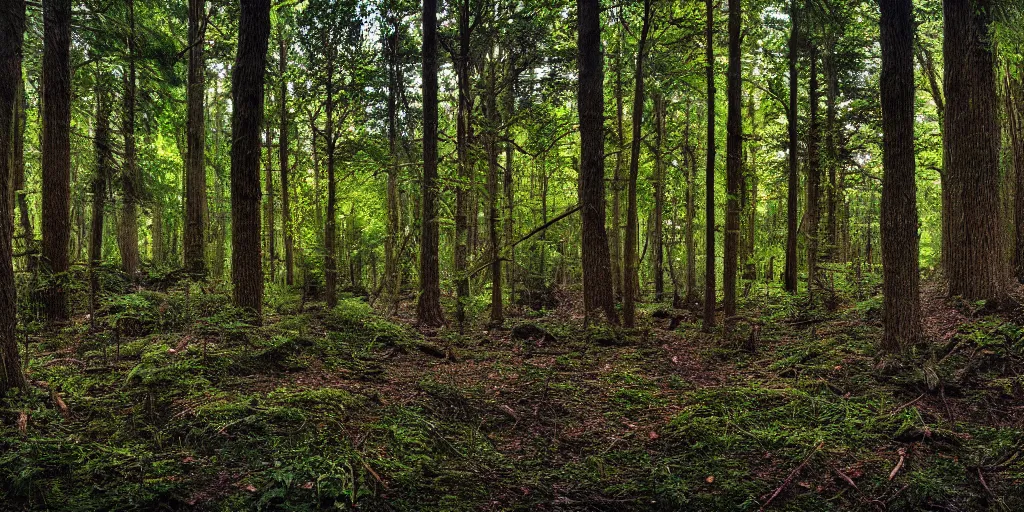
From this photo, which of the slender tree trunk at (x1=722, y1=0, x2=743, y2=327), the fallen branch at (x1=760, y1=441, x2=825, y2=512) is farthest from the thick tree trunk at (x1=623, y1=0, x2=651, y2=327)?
the fallen branch at (x1=760, y1=441, x2=825, y2=512)

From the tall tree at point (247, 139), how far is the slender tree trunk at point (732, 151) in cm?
838

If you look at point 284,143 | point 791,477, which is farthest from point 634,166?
point 284,143

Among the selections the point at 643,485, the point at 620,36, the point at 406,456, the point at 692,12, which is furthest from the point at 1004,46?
the point at 406,456

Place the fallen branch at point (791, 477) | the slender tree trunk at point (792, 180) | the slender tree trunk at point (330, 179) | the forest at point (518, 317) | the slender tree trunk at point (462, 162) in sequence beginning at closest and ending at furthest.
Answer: the fallen branch at point (791, 477)
the forest at point (518, 317)
the slender tree trunk at point (462, 162)
the slender tree trunk at point (330, 179)
the slender tree trunk at point (792, 180)

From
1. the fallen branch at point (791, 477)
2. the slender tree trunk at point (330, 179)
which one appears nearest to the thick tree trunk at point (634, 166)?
the fallen branch at point (791, 477)

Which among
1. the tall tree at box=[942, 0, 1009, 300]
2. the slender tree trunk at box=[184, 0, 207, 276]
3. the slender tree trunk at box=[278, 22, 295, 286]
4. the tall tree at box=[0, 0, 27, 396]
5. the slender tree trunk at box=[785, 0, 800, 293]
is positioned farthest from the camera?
the slender tree trunk at box=[278, 22, 295, 286]

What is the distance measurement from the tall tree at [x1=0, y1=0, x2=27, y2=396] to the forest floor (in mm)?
283

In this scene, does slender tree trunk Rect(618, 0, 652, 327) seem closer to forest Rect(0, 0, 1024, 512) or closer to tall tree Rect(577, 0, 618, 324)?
forest Rect(0, 0, 1024, 512)

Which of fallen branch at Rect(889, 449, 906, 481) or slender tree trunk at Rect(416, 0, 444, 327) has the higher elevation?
slender tree trunk at Rect(416, 0, 444, 327)

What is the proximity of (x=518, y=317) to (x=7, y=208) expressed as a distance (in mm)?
11565

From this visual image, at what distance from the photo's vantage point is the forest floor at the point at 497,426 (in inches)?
153

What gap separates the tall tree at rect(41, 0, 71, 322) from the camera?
934 centimetres

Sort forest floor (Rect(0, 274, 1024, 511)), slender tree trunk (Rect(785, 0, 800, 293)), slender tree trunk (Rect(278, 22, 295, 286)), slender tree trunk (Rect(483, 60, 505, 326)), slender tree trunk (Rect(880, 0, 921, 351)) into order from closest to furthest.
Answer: forest floor (Rect(0, 274, 1024, 511)), slender tree trunk (Rect(880, 0, 921, 351)), slender tree trunk (Rect(483, 60, 505, 326)), slender tree trunk (Rect(785, 0, 800, 293)), slender tree trunk (Rect(278, 22, 295, 286))

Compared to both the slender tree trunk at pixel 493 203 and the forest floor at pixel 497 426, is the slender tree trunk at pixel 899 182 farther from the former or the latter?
the slender tree trunk at pixel 493 203
